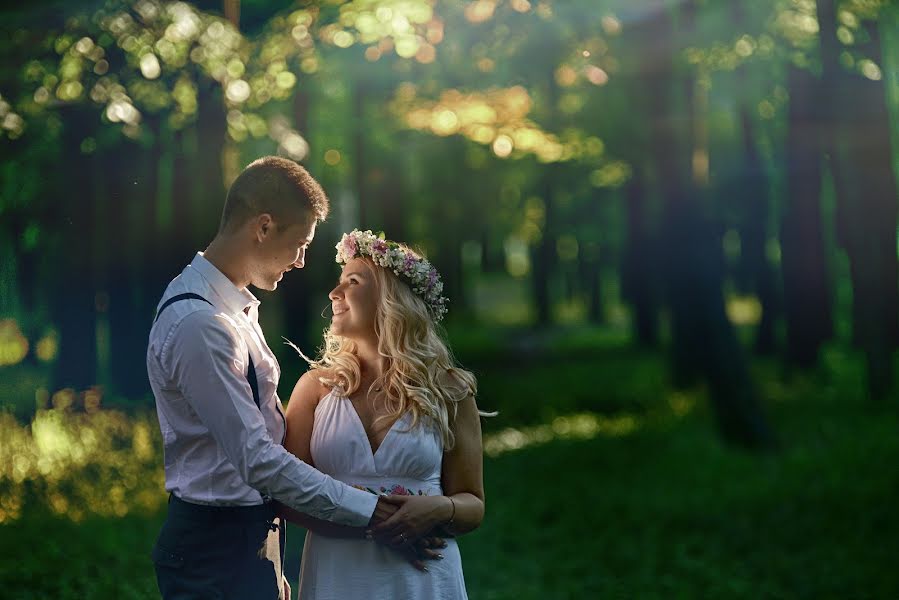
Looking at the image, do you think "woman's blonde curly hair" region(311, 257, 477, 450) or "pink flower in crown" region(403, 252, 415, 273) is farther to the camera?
"pink flower in crown" region(403, 252, 415, 273)

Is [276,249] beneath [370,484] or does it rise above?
above

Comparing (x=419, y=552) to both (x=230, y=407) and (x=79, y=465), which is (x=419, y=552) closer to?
(x=230, y=407)

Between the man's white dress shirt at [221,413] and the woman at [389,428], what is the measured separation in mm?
213

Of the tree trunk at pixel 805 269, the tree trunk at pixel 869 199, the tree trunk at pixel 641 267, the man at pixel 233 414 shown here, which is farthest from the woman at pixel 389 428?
the tree trunk at pixel 641 267

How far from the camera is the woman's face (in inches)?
170

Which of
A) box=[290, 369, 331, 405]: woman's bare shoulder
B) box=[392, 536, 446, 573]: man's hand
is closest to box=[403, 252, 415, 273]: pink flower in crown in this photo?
box=[290, 369, 331, 405]: woman's bare shoulder

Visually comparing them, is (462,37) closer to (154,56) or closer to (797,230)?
(154,56)

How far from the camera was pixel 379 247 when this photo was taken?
14.2ft

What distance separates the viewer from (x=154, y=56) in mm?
9406

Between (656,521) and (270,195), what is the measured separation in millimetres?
8610

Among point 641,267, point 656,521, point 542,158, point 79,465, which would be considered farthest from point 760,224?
point 79,465

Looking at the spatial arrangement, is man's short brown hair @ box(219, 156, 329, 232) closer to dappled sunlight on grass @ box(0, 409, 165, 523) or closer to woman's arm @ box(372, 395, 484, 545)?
woman's arm @ box(372, 395, 484, 545)

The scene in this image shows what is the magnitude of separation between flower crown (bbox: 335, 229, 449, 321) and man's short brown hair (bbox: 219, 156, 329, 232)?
1.25ft

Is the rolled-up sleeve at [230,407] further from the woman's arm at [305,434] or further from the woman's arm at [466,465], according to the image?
the woman's arm at [466,465]
